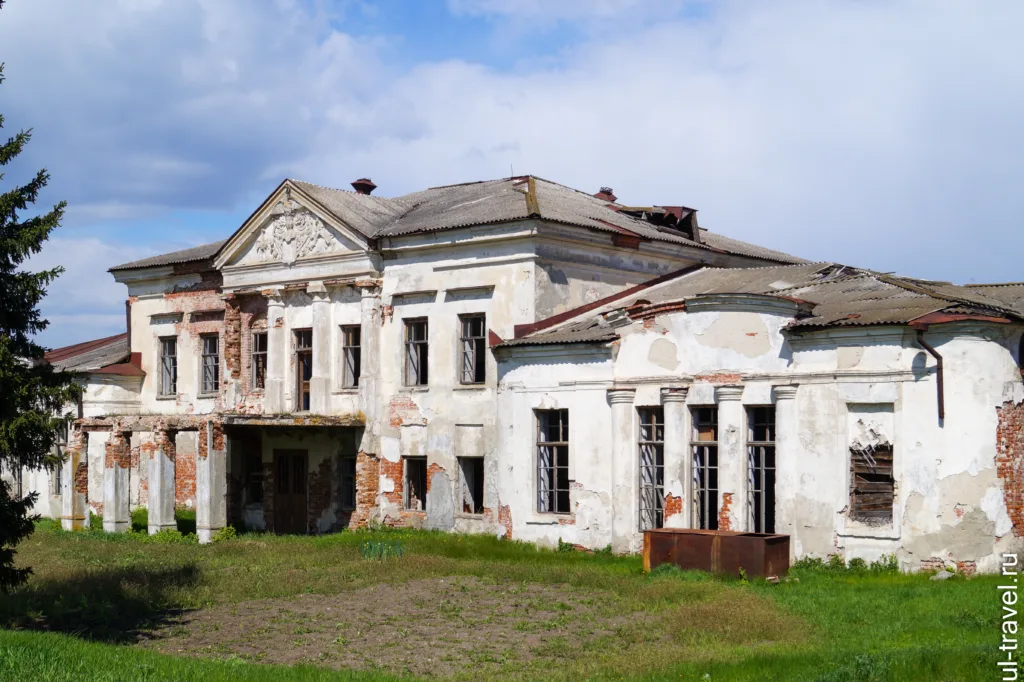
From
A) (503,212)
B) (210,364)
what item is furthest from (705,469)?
(210,364)

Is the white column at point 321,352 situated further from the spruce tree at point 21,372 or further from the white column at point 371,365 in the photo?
the spruce tree at point 21,372

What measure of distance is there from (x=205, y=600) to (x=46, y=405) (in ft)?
14.0

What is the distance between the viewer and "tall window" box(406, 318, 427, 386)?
85.4 ft

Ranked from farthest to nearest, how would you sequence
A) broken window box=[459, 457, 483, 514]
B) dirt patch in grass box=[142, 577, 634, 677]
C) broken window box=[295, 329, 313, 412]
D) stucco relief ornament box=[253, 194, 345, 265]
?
broken window box=[295, 329, 313, 412] → stucco relief ornament box=[253, 194, 345, 265] → broken window box=[459, 457, 483, 514] → dirt patch in grass box=[142, 577, 634, 677]

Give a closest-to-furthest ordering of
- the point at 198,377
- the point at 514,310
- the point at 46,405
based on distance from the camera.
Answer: the point at 46,405, the point at 514,310, the point at 198,377

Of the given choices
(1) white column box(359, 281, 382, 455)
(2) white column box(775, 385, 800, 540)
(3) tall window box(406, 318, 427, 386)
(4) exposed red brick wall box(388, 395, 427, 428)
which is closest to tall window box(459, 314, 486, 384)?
(3) tall window box(406, 318, 427, 386)

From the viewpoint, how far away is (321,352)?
27031 mm

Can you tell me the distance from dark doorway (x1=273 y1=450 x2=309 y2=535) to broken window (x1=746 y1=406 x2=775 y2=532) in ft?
40.1

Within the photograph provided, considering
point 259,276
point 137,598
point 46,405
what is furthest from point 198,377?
point 46,405

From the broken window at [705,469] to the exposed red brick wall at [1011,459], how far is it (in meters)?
4.49

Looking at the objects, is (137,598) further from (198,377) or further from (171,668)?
(198,377)

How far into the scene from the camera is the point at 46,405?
1520 centimetres

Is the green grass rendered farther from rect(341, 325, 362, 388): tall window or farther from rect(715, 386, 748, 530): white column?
rect(341, 325, 362, 388): tall window

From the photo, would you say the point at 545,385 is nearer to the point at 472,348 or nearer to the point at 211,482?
the point at 472,348
